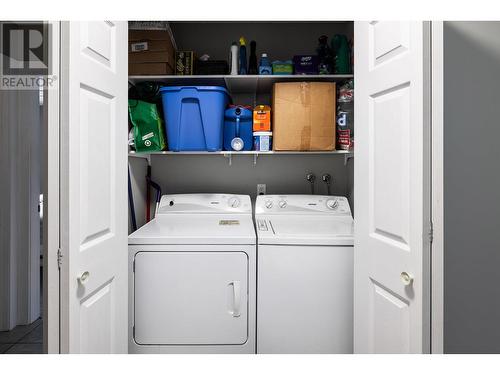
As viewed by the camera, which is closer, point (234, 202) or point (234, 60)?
point (234, 60)

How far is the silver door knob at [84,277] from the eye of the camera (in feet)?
3.86

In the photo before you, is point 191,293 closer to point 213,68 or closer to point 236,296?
point 236,296

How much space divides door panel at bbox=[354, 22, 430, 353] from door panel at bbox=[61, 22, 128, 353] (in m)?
1.12

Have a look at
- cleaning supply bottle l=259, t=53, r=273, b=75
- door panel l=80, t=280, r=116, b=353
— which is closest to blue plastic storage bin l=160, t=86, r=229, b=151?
cleaning supply bottle l=259, t=53, r=273, b=75

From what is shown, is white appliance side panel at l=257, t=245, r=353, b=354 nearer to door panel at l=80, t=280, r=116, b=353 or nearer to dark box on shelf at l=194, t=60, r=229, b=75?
door panel at l=80, t=280, r=116, b=353

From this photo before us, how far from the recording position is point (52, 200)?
3.59 ft

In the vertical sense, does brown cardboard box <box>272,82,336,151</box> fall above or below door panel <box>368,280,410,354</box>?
above

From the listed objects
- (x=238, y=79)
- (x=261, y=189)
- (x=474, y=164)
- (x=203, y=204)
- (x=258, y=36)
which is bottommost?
(x=203, y=204)

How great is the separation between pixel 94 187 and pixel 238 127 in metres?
1.26

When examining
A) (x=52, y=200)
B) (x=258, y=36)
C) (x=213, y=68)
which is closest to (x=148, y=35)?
(x=213, y=68)

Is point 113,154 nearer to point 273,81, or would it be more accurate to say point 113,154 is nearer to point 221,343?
point 221,343

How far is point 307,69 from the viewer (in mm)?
2369

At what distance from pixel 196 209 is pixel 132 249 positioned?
2.34 feet

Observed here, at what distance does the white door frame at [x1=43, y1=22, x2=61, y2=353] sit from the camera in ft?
3.57
